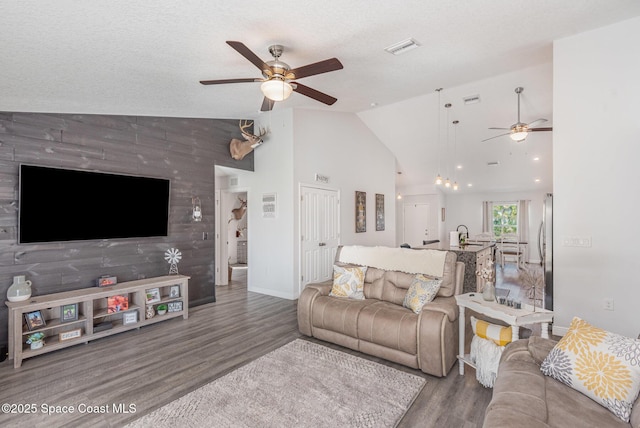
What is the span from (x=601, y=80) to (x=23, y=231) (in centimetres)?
658

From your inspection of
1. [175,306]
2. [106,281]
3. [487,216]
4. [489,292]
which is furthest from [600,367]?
[487,216]

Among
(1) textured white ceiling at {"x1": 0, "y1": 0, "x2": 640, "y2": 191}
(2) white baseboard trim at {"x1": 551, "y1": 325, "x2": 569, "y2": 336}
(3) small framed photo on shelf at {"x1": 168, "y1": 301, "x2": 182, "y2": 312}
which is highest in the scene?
(1) textured white ceiling at {"x1": 0, "y1": 0, "x2": 640, "y2": 191}

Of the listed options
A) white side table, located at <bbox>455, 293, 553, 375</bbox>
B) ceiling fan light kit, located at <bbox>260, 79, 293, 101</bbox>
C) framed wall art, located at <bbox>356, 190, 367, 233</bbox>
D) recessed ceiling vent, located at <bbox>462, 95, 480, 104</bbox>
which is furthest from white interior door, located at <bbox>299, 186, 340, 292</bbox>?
white side table, located at <bbox>455, 293, 553, 375</bbox>

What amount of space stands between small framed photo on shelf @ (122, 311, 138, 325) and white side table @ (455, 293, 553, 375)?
3.82 metres

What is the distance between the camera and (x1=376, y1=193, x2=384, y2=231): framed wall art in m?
7.71

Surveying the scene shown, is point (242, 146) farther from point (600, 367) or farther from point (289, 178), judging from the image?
point (600, 367)

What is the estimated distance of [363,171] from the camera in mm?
7234

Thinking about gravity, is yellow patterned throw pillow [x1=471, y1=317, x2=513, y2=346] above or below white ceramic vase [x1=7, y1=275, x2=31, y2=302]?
below

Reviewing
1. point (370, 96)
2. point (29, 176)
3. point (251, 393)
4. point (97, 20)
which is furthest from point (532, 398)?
point (29, 176)

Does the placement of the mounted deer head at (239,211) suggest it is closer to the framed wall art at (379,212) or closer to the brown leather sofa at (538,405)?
the framed wall art at (379,212)

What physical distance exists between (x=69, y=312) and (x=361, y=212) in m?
5.40

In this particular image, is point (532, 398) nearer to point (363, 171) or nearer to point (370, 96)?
point (370, 96)

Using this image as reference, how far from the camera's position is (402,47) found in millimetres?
3203

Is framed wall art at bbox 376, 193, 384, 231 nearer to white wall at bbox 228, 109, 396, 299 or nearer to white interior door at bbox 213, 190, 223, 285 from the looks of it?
white wall at bbox 228, 109, 396, 299
